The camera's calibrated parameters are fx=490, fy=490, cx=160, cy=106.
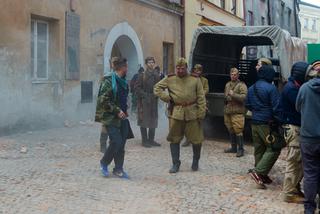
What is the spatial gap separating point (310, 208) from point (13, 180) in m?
3.79

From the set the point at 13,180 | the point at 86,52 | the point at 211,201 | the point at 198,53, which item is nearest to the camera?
the point at 211,201

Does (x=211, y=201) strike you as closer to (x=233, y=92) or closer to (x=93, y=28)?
(x=233, y=92)

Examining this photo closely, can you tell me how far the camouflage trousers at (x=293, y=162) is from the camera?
5781 mm

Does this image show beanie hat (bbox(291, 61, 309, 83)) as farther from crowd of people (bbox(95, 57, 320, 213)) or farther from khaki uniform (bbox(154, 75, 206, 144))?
khaki uniform (bbox(154, 75, 206, 144))

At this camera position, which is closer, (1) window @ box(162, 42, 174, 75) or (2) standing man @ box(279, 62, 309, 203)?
(2) standing man @ box(279, 62, 309, 203)

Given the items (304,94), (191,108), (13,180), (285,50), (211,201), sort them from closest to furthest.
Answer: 1. (304,94)
2. (211,201)
3. (13,180)
4. (191,108)
5. (285,50)

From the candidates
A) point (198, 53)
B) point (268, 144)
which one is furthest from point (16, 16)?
point (268, 144)

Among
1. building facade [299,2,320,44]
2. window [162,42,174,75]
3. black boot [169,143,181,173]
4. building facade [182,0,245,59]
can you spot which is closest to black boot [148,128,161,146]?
black boot [169,143,181,173]

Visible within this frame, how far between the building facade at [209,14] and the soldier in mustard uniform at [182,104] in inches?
463

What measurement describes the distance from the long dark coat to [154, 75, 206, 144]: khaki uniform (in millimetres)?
2312

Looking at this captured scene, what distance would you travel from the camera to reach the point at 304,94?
17.1 feet

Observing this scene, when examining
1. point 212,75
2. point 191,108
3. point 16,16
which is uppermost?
point 16,16

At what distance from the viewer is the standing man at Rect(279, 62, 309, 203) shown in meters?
5.77

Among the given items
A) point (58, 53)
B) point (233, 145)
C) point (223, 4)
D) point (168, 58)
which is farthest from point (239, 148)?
point (223, 4)
